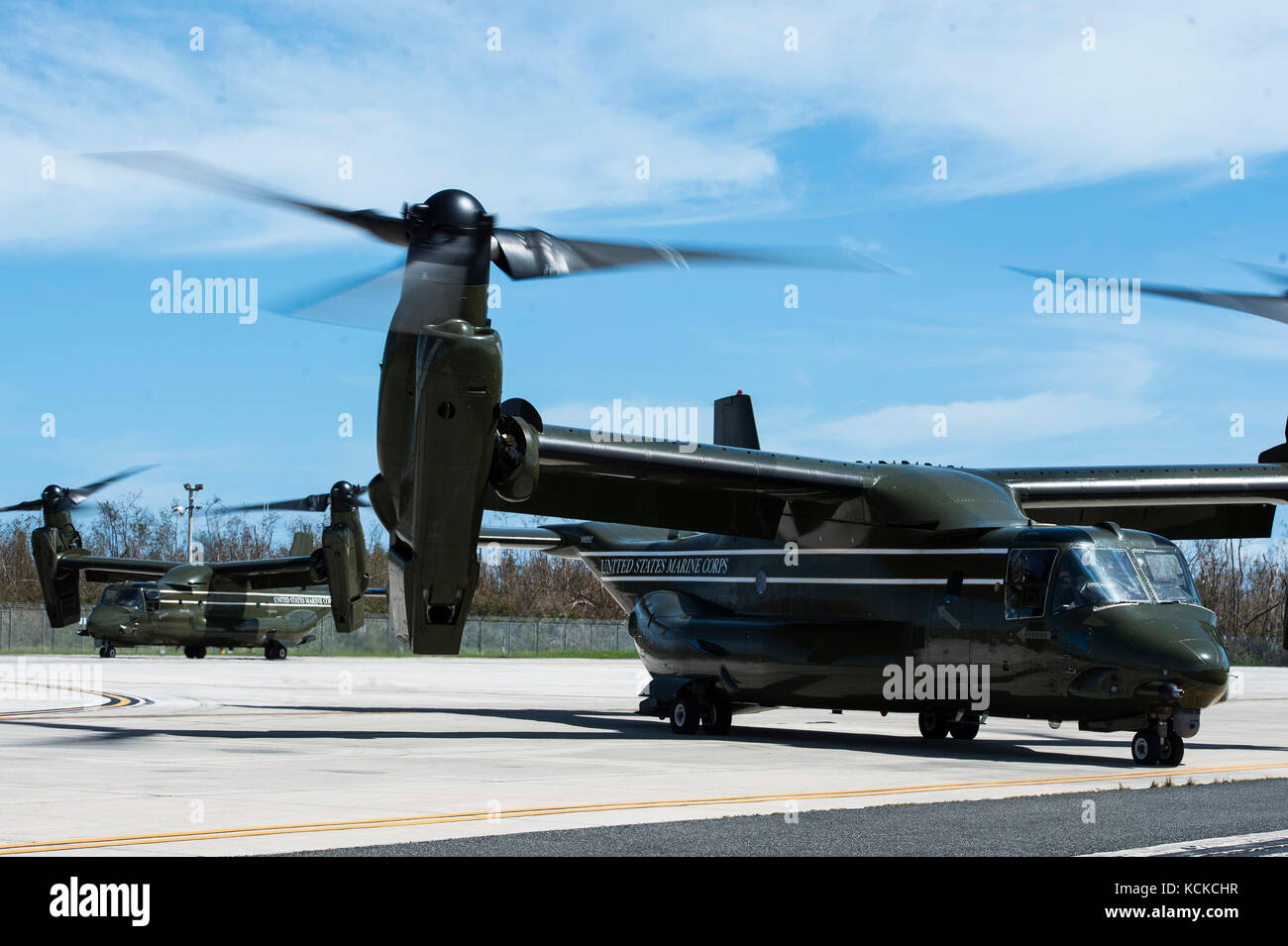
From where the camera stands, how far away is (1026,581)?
16703 millimetres

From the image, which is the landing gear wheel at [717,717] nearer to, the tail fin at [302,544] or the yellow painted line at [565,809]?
the yellow painted line at [565,809]

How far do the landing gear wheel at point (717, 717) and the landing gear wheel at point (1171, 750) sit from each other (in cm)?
634

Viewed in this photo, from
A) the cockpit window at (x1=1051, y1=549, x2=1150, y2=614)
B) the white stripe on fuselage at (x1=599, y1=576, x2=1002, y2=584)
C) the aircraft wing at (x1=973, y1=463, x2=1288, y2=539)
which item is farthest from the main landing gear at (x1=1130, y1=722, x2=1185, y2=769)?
the aircraft wing at (x1=973, y1=463, x2=1288, y2=539)

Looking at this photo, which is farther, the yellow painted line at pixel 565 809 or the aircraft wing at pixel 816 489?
the aircraft wing at pixel 816 489

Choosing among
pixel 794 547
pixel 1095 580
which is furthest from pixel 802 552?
pixel 1095 580

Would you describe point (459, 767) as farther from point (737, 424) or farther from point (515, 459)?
point (737, 424)

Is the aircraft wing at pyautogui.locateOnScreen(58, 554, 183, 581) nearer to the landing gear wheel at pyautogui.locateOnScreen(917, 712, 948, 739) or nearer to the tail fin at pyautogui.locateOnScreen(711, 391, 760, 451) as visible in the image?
the tail fin at pyautogui.locateOnScreen(711, 391, 760, 451)

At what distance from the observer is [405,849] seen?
854cm

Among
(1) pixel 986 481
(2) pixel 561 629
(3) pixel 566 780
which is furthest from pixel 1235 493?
(2) pixel 561 629

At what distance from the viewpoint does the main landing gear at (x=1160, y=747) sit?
15.8 m

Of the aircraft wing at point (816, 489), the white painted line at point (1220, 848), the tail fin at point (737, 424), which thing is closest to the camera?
the white painted line at point (1220, 848)

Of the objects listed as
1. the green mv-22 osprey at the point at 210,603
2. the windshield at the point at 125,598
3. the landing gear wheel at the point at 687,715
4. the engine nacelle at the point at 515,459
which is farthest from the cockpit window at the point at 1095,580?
the windshield at the point at 125,598


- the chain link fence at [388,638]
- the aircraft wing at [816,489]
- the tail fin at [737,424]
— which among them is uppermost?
the tail fin at [737,424]

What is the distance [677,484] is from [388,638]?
46.0 m
